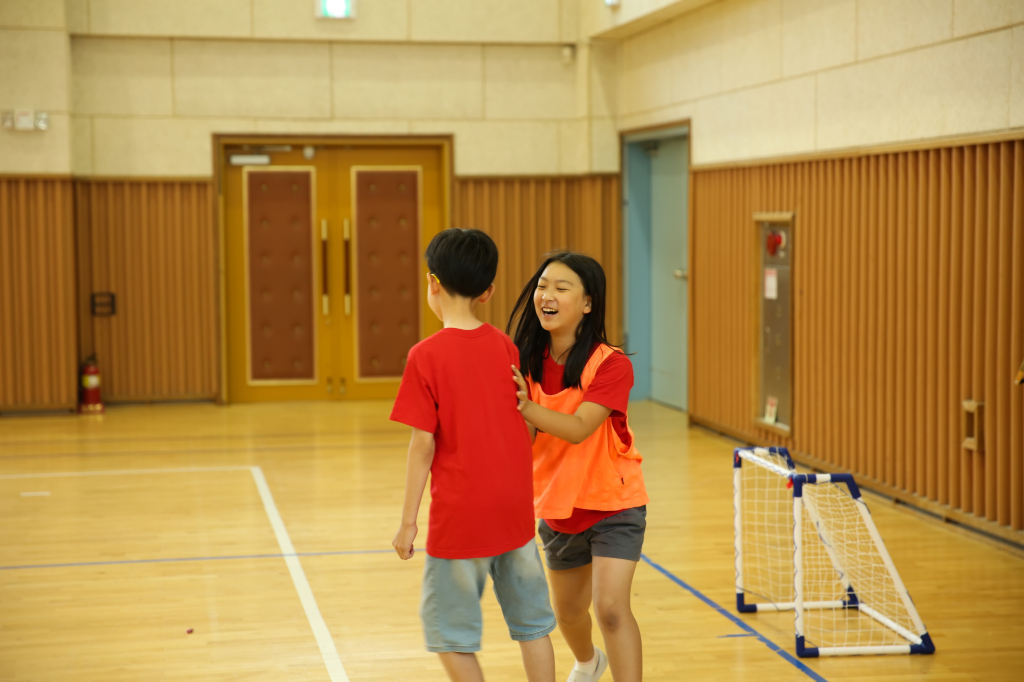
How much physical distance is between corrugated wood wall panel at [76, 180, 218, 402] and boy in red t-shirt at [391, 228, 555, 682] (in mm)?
8149

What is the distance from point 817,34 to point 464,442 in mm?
5343

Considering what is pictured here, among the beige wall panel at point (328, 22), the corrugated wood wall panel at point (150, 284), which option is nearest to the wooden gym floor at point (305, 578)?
the corrugated wood wall panel at point (150, 284)

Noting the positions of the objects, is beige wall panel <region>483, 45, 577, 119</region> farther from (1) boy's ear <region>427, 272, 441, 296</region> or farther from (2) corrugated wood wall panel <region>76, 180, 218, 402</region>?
(1) boy's ear <region>427, 272, 441, 296</region>

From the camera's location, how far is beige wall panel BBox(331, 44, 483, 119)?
10.4 m

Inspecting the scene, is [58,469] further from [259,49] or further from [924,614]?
[924,614]

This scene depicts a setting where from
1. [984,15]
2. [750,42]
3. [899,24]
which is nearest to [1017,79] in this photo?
[984,15]

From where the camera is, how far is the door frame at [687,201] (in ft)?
30.0

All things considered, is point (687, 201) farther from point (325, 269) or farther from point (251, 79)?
point (251, 79)

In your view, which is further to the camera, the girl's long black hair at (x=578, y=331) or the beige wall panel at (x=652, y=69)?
the beige wall panel at (x=652, y=69)

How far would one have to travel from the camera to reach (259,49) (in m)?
10.2

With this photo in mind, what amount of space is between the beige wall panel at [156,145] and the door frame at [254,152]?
0.35 feet

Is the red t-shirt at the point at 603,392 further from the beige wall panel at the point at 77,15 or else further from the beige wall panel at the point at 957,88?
the beige wall panel at the point at 77,15

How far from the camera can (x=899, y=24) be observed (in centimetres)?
619

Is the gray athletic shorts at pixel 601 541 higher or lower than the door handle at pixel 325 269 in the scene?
lower
